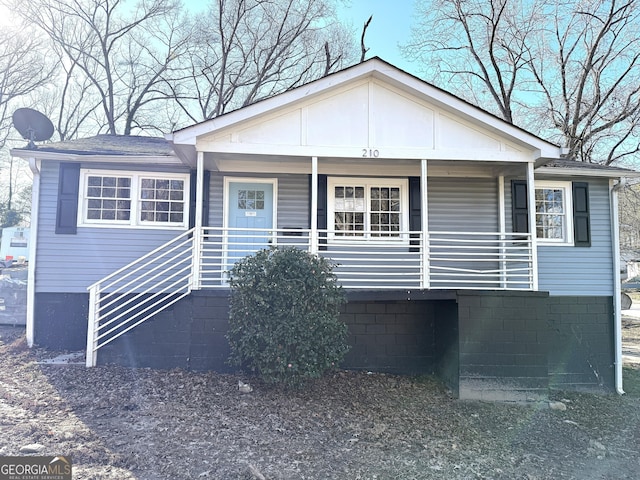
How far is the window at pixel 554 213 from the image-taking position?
312 inches

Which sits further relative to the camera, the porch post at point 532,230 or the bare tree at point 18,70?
the bare tree at point 18,70

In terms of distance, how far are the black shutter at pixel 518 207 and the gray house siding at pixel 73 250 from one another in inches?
265

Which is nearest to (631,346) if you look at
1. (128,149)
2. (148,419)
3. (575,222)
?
(575,222)

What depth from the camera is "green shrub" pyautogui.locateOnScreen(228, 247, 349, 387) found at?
16.4 ft

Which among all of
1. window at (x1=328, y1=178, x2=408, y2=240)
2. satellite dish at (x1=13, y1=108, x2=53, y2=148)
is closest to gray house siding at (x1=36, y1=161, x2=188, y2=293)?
satellite dish at (x1=13, y1=108, x2=53, y2=148)

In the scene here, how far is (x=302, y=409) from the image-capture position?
4.97 metres

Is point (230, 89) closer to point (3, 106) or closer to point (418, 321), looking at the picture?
point (3, 106)

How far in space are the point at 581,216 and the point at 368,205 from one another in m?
4.08

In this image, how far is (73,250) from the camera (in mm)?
7078

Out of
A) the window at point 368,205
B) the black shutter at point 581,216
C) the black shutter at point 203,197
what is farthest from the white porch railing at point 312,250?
the black shutter at point 581,216

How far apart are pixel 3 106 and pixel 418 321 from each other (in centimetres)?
2531

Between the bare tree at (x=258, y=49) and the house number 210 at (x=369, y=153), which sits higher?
the bare tree at (x=258, y=49)

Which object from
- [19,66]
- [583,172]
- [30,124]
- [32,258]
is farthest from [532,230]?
[19,66]

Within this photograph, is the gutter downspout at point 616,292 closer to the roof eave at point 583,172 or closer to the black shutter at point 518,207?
the roof eave at point 583,172
